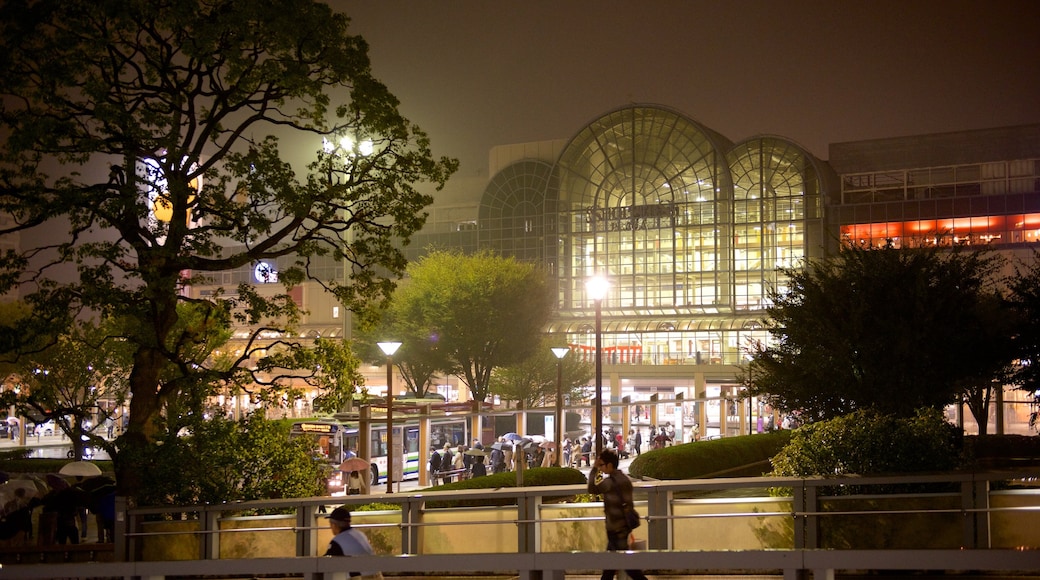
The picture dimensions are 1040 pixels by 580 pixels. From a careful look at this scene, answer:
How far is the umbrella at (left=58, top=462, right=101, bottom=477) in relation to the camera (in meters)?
19.8

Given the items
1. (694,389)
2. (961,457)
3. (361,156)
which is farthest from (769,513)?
(694,389)

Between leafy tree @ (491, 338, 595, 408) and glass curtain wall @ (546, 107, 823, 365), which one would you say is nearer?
leafy tree @ (491, 338, 595, 408)

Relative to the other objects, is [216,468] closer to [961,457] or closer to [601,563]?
[601,563]

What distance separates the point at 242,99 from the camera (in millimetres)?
13742

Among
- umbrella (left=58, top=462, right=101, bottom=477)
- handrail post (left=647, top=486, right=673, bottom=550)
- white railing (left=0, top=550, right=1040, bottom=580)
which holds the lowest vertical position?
umbrella (left=58, top=462, right=101, bottom=477)

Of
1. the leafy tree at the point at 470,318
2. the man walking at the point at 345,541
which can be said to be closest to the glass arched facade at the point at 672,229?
the leafy tree at the point at 470,318

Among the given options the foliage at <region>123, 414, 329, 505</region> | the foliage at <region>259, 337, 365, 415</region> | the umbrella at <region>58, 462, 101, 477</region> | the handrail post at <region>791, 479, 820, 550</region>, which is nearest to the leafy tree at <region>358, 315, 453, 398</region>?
the umbrella at <region>58, 462, 101, 477</region>

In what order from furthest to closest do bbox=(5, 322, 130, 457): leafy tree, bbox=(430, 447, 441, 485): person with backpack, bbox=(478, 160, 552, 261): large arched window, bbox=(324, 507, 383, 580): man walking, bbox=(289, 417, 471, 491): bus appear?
bbox=(478, 160, 552, 261): large arched window → bbox=(289, 417, 471, 491): bus → bbox=(430, 447, 441, 485): person with backpack → bbox=(5, 322, 130, 457): leafy tree → bbox=(324, 507, 383, 580): man walking

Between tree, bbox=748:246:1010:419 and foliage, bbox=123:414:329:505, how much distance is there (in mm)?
10454

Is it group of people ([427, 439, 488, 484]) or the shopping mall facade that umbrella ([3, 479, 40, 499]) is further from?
the shopping mall facade

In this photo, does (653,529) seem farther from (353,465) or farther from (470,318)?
(470,318)

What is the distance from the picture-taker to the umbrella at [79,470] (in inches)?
779

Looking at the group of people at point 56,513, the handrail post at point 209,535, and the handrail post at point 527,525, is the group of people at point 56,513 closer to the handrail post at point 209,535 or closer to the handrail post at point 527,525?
the handrail post at point 209,535

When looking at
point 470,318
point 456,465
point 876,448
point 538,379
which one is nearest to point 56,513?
point 876,448
